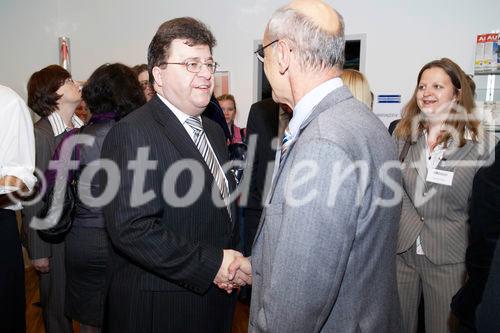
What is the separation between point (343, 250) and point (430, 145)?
5.27 ft

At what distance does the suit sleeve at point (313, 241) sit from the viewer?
94cm

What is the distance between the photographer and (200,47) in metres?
1.50

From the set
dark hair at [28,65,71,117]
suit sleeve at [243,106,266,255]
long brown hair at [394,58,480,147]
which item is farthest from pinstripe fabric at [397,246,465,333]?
dark hair at [28,65,71,117]

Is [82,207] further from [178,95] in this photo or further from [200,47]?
[200,47]

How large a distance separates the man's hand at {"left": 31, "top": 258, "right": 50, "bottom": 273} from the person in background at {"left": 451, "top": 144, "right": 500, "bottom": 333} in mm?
2224

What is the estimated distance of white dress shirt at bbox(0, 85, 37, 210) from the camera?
1.82 meters

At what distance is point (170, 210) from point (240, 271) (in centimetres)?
35

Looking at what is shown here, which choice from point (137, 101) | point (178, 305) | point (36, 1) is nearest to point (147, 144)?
point (178, 305)

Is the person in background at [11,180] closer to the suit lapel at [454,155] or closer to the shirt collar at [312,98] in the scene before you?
the shirt collar at [312,98]

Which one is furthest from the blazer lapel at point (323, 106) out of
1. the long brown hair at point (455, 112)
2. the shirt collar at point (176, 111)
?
the long brown hair at point (455, 112)

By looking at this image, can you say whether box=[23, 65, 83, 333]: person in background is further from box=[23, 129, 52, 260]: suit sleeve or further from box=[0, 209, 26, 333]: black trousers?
box=[0, 209, 26, 333]: black trousers

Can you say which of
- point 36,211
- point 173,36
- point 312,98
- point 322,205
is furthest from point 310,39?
point 36,211

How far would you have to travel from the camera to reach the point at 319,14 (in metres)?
1.09

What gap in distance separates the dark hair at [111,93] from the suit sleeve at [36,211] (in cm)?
45
